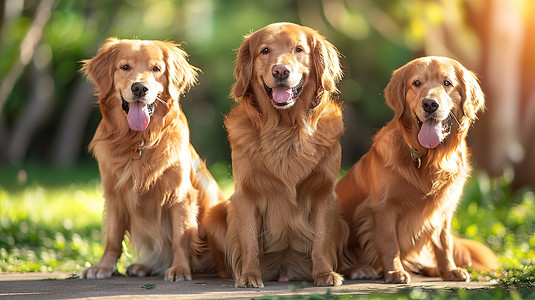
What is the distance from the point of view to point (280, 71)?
476cm

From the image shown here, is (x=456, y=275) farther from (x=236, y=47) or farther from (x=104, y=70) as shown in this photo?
(x=236, y=47)

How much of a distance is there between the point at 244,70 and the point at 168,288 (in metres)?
1.69

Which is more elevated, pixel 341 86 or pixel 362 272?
pixel 341 86

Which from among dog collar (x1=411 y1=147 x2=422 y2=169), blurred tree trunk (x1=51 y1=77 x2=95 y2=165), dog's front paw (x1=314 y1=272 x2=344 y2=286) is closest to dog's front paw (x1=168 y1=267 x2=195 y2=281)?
dog's front paw (x1=314 y1=272 x2=344 y2=286)

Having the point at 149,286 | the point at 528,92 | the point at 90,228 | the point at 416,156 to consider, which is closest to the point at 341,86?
the point at 528,92

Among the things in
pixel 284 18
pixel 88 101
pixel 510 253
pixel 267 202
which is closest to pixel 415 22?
pixel 510 253

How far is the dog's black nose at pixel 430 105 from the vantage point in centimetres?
486

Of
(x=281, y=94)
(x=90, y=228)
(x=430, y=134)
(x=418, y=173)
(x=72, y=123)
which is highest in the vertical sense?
(x=72, y=123)

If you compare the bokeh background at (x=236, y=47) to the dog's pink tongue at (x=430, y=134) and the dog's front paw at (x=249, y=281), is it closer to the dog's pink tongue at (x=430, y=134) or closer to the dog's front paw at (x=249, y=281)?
the dog's pink tongue at (x=430, y=134)

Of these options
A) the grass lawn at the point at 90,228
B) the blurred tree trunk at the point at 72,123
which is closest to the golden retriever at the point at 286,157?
the grass lawn at the point at 90,228

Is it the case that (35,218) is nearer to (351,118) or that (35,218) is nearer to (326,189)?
(326,189)

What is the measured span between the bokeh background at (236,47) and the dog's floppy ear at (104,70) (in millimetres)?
956

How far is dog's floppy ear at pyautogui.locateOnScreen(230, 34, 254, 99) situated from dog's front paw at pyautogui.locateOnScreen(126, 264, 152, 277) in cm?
161

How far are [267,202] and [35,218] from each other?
433 cm
